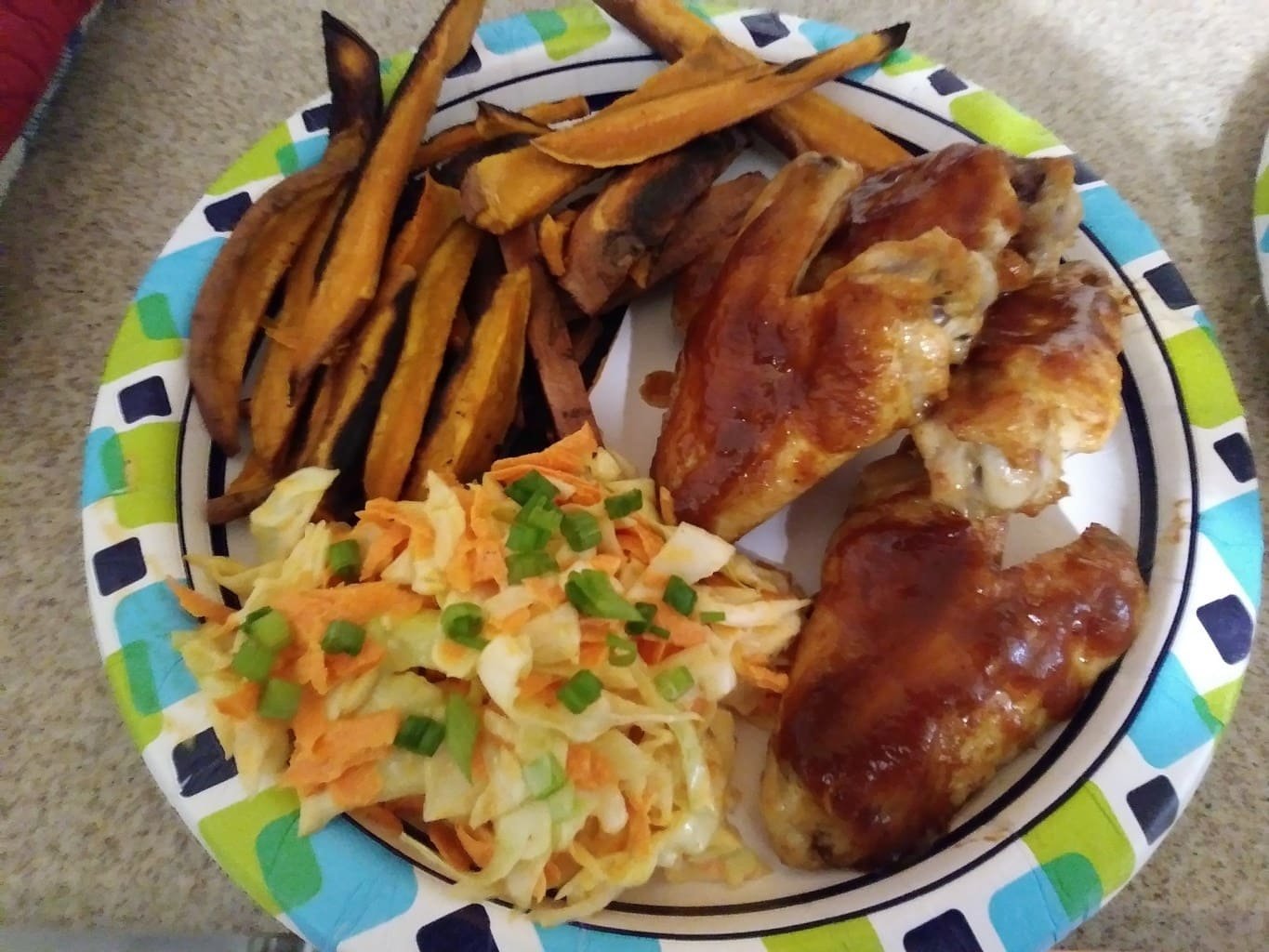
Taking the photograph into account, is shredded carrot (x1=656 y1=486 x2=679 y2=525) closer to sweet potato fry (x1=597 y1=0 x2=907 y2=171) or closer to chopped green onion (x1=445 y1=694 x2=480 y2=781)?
chopped green onion (x1=445 y1=694 x2=480 y2=781)

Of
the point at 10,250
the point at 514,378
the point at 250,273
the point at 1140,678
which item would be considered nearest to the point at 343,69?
the point at 250,273

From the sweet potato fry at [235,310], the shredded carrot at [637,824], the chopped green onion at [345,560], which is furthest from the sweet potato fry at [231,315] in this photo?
the shredded carrot at [637,824]

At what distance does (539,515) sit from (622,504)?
0.15 m

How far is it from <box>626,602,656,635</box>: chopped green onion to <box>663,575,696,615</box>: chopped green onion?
3 cm

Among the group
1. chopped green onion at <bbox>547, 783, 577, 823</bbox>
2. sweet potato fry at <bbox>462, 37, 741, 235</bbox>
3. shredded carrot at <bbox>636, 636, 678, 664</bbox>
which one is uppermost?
sweet potato fry at <bbox>462, 37, 741, 235</bbox>

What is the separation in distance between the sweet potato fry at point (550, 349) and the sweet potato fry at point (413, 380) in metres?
0.13

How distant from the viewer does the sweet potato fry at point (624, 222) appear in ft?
5.24

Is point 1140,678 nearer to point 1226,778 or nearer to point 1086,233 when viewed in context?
point 1226,778

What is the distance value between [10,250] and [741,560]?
181cm

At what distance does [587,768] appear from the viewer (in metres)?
1.31

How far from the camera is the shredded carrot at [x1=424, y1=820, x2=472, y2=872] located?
133cm

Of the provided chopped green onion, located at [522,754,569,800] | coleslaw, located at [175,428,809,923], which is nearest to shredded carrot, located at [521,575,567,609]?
coleslaw, located at [175,428,809,923]

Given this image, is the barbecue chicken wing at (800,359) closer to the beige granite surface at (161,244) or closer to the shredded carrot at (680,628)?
the shredded carrot at (680,628)

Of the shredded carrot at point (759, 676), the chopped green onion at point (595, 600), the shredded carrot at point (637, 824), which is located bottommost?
the shredded carrot at point (637, 824)
